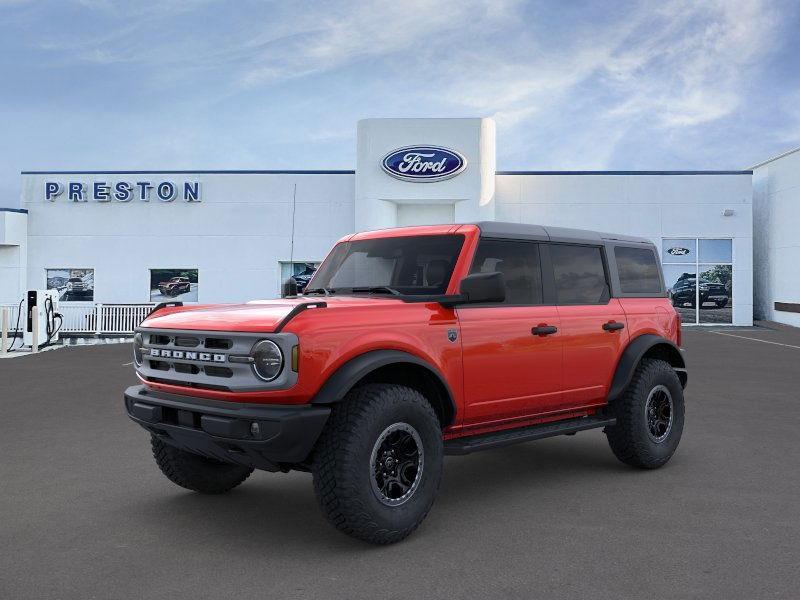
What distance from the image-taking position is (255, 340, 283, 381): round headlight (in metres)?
4.19

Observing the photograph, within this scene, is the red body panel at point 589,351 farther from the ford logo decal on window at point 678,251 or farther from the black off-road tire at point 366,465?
the ford logo decal on window at point 678,251

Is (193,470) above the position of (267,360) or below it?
below

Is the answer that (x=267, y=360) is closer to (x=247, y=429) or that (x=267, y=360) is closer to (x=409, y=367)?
Result: (x=247, y=429)

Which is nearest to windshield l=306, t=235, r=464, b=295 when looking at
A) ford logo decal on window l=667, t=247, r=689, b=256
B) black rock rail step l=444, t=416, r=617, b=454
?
black rock rail step l=444, t=416, r=617, b=454

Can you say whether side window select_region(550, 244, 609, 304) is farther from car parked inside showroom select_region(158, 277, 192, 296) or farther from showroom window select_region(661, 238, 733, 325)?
showroom window select_region(661, 238, 733, 325)

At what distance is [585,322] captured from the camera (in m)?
5.93

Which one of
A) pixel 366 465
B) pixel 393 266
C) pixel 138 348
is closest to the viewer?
pixel 366 465

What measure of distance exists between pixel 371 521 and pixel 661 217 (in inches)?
1057

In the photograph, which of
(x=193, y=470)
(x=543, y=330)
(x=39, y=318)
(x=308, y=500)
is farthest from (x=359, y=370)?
(x=39, y=318)

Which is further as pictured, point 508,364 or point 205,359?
point 508,364

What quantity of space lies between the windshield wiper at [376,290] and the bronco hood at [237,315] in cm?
13

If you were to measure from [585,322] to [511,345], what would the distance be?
3.07ft

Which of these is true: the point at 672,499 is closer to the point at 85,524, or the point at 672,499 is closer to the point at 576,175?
the point at 85,524

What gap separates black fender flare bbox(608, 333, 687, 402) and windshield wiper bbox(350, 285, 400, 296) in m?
2.12
